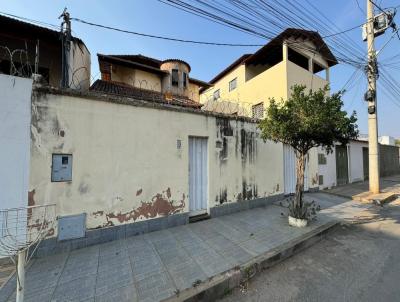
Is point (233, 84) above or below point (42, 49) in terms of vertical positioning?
above

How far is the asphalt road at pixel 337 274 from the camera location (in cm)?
312

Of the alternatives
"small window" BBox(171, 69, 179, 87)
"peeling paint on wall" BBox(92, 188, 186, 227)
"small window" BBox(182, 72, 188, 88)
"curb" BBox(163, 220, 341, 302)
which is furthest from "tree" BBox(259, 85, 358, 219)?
"small window" BBox(182, 72, 188, 88)

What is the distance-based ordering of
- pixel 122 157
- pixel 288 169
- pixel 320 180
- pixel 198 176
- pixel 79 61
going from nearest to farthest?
pixel 122 157 → pixel 198 176 → pixel 79 61 → pixel 288 169 → pixel 320 180

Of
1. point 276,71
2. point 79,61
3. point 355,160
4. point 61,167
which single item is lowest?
point 61,167

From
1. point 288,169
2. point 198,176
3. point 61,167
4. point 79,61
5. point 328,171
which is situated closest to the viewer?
point 61,167

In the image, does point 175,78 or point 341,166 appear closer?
point 341,166

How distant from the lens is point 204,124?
250 inches

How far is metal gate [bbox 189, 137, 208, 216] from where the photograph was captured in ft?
20.3

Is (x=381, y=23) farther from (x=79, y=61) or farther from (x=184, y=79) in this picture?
(x=79, y=61)

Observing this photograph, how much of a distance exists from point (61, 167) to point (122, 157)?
3.89 feet

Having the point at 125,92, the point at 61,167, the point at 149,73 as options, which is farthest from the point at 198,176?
the point at 149,73

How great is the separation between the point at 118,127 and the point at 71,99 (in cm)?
105

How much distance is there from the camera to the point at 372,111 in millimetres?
10266

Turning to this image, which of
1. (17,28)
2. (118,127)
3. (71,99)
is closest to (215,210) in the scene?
(118,127)
